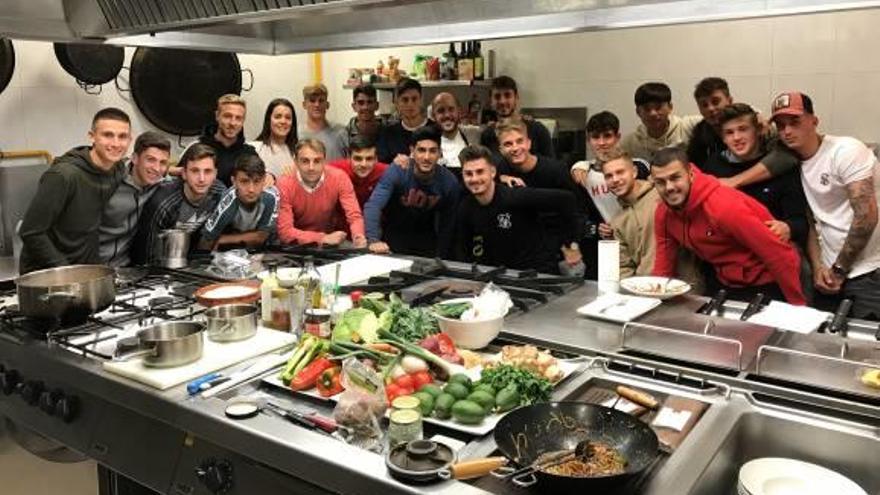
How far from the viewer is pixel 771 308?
1707 millimetres

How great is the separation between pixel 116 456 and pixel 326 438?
569mm

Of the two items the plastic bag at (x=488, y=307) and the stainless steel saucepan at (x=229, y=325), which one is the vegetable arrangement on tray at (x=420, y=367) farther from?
the stainless steel saucepan at (x=229, y=325)

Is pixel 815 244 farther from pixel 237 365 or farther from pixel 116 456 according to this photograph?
pixel 116 456

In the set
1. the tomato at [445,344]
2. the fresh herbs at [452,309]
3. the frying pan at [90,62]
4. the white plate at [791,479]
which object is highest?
the frying pan at [90,62]

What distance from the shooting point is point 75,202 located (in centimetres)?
251

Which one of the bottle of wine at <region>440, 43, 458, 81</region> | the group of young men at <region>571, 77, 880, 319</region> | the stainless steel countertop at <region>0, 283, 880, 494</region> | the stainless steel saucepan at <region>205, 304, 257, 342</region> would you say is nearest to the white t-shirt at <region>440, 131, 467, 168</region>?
the bottle of wine at <region>440, 43, 458, 81</region>

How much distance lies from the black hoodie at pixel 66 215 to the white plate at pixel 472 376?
4.69 ft

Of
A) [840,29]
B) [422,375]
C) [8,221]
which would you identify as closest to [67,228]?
[8,221]

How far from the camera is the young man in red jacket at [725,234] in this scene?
2.28 metres

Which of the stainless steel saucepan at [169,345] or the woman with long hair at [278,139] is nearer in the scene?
the stainless steel saucepan at [169,345]

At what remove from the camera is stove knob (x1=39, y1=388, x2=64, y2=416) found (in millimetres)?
1598

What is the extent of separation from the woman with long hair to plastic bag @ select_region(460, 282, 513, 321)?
231 cm

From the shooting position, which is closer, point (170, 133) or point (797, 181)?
point (797, 181)

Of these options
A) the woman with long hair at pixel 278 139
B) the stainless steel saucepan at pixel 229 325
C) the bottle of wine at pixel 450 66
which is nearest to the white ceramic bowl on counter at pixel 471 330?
the stainless steel saucepan at pixel 229 325
